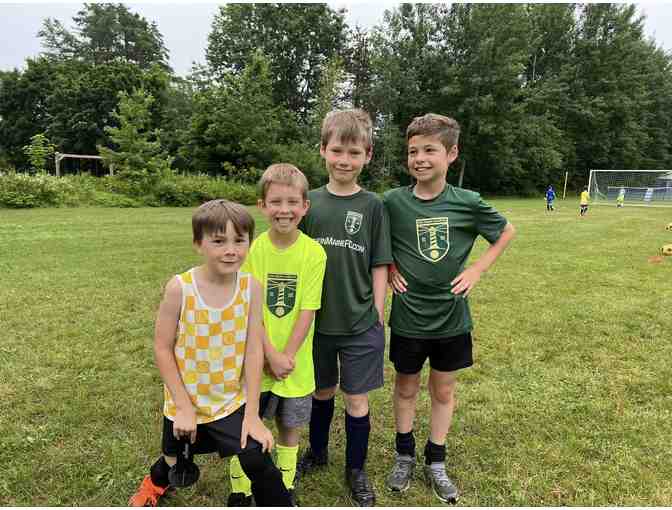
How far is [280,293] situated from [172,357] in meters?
0.53

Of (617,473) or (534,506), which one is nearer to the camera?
(534,506)

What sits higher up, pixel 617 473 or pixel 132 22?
pixel 132 22

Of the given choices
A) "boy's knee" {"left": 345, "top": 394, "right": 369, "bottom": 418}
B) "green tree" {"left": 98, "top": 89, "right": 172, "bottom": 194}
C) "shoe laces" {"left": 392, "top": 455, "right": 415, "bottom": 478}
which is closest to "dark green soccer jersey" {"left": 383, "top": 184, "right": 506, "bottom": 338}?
"boy's knee" {"left": 345, "top": 394, "right": 369, "bottom": 418}

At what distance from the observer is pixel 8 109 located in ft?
121

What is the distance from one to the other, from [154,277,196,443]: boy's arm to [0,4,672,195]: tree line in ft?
90.7

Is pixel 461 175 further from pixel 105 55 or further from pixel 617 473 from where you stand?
pixel 105 55

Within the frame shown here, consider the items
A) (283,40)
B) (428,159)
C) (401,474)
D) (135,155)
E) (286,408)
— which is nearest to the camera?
(286,408)

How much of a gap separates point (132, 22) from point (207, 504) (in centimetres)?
5628

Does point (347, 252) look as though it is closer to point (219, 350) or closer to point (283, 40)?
point (219, 350)

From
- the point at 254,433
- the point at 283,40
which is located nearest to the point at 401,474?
the point at 254,433

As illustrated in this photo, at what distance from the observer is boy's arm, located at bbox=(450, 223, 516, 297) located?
226cm

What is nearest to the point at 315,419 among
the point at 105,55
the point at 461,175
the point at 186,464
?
the point at 186,464

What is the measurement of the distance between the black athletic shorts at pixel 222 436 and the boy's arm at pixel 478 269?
3.86 feet

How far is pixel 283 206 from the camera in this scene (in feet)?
6.52
